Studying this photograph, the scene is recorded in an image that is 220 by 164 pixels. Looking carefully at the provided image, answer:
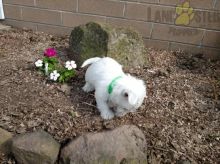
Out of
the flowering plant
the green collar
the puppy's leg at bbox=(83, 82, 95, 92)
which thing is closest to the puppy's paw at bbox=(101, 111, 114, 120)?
the green collar

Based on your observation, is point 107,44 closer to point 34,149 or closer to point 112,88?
point 112,88

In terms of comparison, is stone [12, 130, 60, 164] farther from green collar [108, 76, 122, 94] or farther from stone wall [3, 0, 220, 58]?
stone wall [3, 0, 220, 58]

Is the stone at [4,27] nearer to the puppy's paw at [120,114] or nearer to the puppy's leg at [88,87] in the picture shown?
the puppy's leg at [88,87]

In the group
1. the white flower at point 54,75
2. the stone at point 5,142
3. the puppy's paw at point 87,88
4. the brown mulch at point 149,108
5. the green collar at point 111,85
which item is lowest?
the stone at point 5,142

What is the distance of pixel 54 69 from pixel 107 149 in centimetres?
124

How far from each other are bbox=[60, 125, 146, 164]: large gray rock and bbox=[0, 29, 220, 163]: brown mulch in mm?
127

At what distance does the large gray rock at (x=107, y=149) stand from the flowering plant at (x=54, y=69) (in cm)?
86

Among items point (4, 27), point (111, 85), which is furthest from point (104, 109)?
point (4, 27)

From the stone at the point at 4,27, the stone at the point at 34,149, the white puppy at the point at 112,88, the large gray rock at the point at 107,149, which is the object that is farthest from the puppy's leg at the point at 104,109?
the stone at the point at 4,27

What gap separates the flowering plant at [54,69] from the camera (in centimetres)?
319

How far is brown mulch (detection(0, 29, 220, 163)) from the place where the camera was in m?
2.72

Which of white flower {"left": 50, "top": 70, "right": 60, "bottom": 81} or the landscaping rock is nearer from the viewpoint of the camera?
white flower {"left": 50, "top": 70, "right": 60, "bottom": 81}

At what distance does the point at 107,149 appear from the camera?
252cm

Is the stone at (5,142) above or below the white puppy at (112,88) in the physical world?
below
